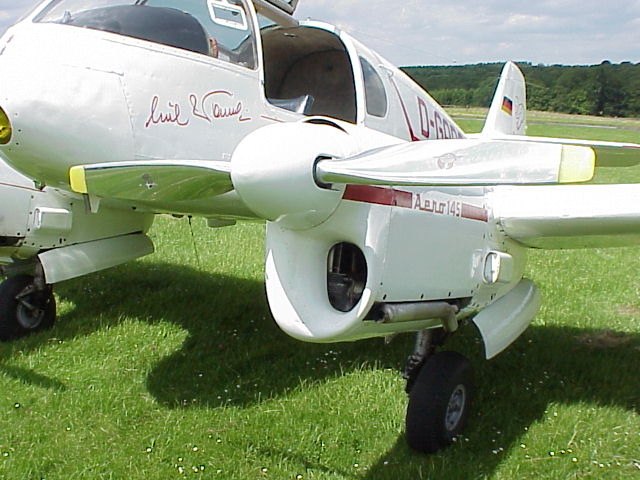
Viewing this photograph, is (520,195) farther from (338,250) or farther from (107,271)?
(107,271)

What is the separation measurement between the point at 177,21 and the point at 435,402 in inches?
105

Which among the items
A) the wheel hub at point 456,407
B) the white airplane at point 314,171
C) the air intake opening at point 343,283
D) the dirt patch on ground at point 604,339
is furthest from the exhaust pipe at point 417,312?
the dirt patch on ground at point 604,339

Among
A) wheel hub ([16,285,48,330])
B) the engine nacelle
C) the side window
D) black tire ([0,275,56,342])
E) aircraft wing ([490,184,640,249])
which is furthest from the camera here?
wheel hub ([16,285,48,330])

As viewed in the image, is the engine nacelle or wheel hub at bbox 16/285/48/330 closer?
the engine nacelle

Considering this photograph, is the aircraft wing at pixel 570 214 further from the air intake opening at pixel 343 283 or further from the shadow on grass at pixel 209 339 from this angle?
the shadow on grass at pixel 209 339

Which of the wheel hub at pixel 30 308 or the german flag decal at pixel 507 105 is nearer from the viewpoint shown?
the wheel hub at pixel 30 308

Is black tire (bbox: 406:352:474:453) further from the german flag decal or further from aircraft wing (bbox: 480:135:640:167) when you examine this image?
the german flag decal

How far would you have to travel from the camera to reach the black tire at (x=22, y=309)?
6008 millimetres

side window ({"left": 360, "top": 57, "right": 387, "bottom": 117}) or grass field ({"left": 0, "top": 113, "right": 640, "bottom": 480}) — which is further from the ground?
side window ({"left": 360, "top": 57, "right": 387, "bottom": 117})

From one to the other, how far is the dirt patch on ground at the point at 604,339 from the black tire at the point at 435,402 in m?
2.42

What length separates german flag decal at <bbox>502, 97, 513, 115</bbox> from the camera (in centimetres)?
714
